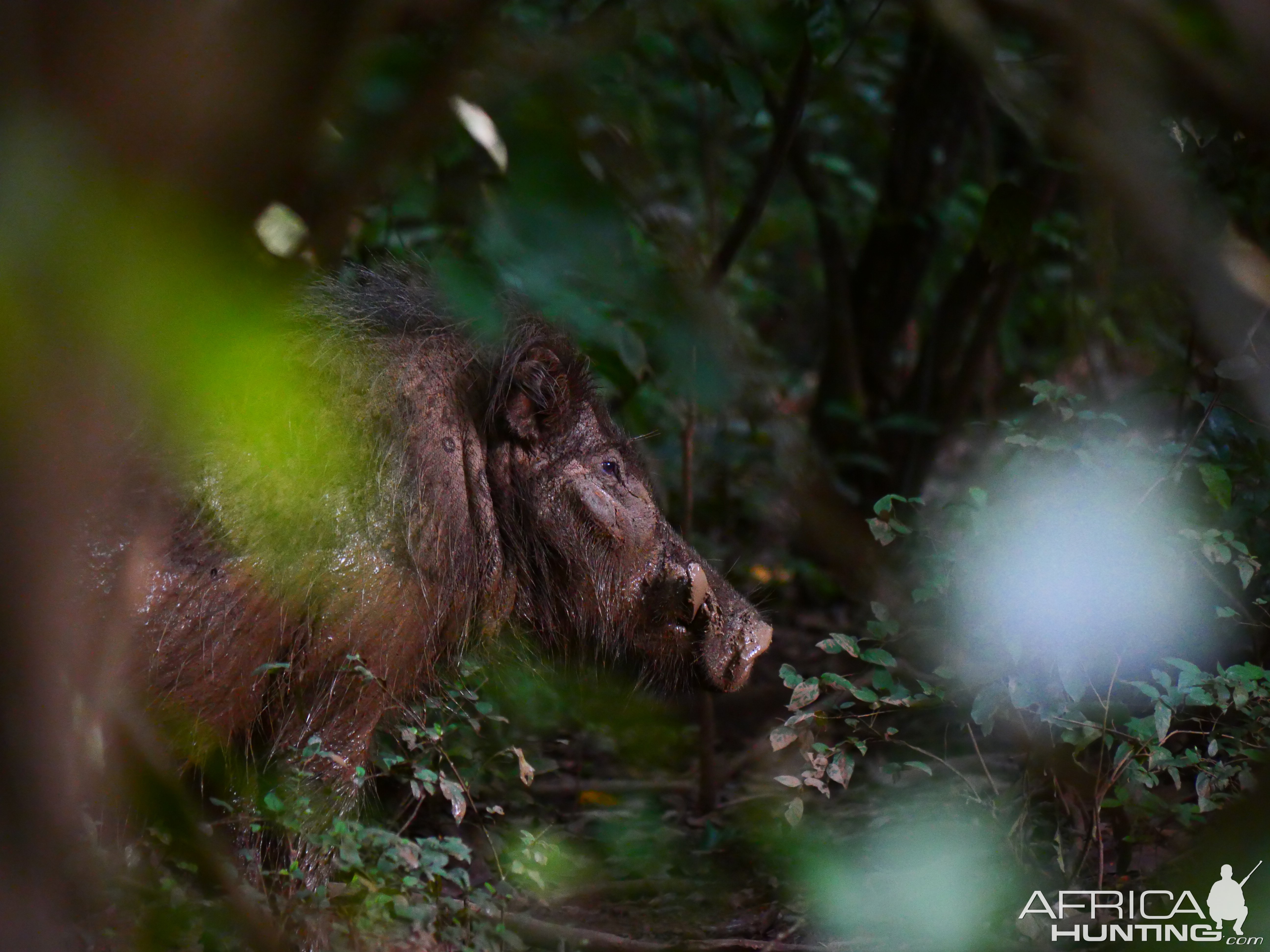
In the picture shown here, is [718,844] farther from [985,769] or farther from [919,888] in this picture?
[985,769]

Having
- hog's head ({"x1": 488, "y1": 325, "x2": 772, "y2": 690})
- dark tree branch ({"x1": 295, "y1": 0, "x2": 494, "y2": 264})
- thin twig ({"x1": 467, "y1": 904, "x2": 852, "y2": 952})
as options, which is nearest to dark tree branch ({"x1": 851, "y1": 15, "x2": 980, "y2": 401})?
hog's head ({"x1": 488, "y1": 325, "x2": 772, "y2": 690})

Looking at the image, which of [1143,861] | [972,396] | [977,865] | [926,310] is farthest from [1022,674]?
[926,310]

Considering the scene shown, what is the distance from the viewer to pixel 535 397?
14.0 feet

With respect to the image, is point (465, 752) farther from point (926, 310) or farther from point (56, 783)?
point (926, 310)

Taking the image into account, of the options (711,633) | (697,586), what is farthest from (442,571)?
(711,633)

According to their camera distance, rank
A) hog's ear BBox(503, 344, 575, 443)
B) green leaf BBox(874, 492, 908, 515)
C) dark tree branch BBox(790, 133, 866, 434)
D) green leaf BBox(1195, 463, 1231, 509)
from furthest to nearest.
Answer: dark tree branch BBox(790, 133, 866, 434)
hog's ear BBox(503, 344, 575, 443)
green leaf BBox(1195, 463, 1231, 509)
green leaf BBox(874, 492, 908, 515)

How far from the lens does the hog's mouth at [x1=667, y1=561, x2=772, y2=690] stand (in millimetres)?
4422

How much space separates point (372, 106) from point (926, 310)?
667 cm

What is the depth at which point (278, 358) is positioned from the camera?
8.76 feet

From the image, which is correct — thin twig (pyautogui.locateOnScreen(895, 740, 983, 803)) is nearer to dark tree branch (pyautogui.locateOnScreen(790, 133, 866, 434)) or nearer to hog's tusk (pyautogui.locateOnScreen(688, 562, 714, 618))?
hog's tusk (pyautogui.locateOnScreen(688, 562, 714, 618))

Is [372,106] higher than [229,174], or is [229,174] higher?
[372,106]

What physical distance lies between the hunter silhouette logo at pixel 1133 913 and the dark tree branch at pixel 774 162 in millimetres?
2418

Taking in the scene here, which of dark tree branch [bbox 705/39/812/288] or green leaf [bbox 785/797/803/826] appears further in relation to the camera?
dark tree branch [bbox 705/39/812/288]

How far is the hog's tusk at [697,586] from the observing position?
14.5 feet
